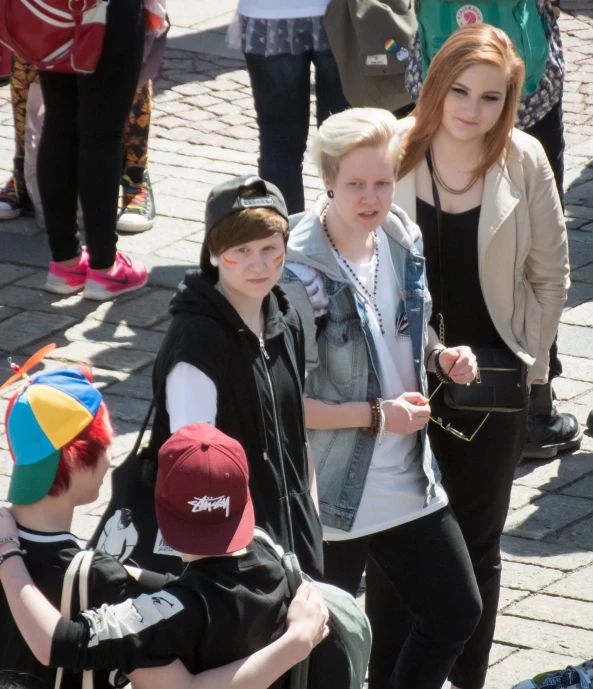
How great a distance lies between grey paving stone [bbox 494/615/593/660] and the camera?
4047mm

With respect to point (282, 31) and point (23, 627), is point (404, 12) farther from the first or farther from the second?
point (23, 627)

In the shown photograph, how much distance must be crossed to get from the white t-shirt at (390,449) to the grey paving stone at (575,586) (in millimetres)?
1134

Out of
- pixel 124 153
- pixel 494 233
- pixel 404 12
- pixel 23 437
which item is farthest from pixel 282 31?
pixel 23 437

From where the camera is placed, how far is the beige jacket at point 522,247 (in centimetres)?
363

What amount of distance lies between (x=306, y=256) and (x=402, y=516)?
75cm

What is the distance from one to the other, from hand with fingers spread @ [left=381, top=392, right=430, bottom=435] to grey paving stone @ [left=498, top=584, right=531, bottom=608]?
1.27 metres

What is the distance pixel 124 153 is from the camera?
7.21 m

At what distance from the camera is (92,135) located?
19.1 ft

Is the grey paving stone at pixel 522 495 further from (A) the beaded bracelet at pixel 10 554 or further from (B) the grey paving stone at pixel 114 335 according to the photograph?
(A) the beaded bracelet at pixel 10 554

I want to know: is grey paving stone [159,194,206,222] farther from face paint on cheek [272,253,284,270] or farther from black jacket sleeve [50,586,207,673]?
black jacket sleeve [50,586,207,673]

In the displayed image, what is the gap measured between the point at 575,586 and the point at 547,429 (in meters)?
0.98

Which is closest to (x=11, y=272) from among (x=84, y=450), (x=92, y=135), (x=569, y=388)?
(x=92, y=135)

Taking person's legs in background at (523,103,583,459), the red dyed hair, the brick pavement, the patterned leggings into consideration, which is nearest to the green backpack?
person's legs in background at (523,103,583,459)

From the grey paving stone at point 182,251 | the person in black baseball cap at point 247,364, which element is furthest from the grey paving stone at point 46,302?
the person in black baseball cap at point 247,364
